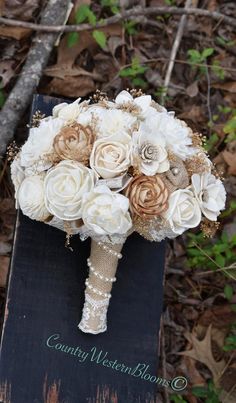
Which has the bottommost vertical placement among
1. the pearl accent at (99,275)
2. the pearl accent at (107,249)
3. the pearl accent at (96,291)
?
the pearl accent at (96,291)

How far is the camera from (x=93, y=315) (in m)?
1.89

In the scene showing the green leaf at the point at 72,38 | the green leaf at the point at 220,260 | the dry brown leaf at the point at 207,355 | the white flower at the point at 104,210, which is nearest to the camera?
the white flower at the point at 104,210

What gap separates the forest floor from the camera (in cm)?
239

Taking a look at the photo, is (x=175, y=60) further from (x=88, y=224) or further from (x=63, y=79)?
(x=88, y=224)

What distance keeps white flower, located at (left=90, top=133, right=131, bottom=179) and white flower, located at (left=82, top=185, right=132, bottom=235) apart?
0.05 m

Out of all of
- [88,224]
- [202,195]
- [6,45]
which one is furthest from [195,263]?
[6,45]

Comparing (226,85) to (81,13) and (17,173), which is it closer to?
(81,13)

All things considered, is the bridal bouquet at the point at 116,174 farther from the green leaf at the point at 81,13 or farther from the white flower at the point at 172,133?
the green leaf at the point at 81,13

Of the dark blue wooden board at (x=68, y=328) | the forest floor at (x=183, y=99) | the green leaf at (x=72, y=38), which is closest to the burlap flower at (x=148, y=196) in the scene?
the dark blue wooden board at (x=68, y=328)

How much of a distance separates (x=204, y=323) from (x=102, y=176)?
1195 mm

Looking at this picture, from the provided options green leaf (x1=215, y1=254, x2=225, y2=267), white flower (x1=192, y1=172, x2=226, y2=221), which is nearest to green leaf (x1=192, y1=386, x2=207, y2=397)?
green leaf (x1=215, y1=254, x2=225, y2=267)

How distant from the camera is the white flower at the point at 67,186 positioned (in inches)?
61.6

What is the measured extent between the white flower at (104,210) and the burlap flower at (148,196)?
37 mm

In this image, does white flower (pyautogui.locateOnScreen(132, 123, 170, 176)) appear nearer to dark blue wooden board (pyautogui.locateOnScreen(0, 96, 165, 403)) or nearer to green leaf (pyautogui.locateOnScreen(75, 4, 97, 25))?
dark blue wooden board (pyautogui.locateOnScreen(0, 96, 165, 403))
